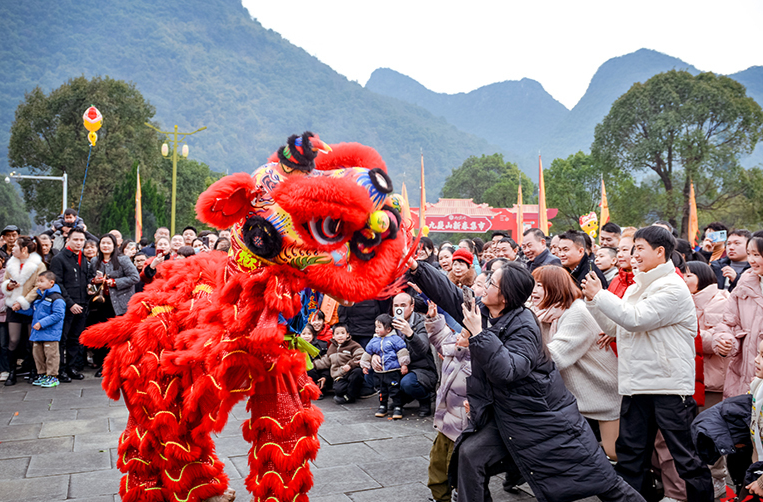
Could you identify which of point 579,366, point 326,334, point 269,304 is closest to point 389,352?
point 326,334

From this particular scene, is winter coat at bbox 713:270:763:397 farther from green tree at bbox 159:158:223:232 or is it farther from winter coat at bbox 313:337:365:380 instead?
green tree at bbox 159:158:223:232

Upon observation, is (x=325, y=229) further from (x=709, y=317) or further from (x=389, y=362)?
(x=389, y=362)

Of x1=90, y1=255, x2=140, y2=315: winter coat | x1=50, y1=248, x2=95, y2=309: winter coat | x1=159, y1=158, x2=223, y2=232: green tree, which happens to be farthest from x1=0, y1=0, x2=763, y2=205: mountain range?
x1=50, y1=248, x2=95, y2=309: winter coat

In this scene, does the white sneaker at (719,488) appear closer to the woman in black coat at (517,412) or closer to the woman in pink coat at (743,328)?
the woman in pink coat at (743,328)

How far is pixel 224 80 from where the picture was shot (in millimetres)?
157250

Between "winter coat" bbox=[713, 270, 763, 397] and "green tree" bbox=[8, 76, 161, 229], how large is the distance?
103ft

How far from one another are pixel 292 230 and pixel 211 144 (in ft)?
433

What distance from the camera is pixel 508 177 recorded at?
5700 cm

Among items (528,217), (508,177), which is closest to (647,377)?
(528,217)

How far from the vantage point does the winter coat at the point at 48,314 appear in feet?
21.8

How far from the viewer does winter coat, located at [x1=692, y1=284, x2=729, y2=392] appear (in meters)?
4.05

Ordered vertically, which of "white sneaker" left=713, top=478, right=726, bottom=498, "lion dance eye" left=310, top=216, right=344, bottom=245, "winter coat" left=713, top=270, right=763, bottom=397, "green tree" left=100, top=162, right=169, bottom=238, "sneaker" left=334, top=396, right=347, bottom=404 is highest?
"green tree" left=100, top=162, right=169, bottom=238

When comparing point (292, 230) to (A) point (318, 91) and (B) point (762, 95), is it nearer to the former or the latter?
(A) point (318, 91)

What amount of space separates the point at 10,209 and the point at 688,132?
50792 millimetres
